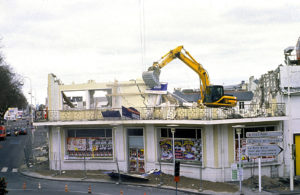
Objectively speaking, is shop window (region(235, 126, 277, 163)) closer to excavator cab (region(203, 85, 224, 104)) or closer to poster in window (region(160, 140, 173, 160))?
excavator cab (region(203, 85, 224, 104))

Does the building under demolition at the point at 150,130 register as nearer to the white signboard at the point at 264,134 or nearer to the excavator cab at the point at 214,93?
the white signboard at the point at 264,134

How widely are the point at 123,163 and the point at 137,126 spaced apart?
323cm

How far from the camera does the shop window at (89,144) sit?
95.2 ft

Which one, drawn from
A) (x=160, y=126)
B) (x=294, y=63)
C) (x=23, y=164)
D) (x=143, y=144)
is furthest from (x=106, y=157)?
(x=294, y=63)

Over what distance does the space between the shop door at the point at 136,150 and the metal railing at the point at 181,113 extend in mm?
1652

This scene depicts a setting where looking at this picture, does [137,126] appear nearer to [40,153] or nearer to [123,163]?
[123,163]

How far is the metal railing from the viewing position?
2367cm

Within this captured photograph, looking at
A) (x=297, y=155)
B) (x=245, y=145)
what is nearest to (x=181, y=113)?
(x=245, y=145)

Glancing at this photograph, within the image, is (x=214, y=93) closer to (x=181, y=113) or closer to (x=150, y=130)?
(x=181, y=113)

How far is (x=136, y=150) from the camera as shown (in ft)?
91.9

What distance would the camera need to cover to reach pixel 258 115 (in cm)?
2441

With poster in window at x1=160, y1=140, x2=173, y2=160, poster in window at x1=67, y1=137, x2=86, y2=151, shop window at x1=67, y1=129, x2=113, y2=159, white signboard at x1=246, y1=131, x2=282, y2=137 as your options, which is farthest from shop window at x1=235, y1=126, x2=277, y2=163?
poster in window at x1=67, y1=137, x2=86, y2=151

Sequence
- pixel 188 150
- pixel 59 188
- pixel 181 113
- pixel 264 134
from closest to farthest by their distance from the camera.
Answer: pixel 264 134
pixel 59 188
pixel 181 113
pixel 188 150

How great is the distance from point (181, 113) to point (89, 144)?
9048 mm
